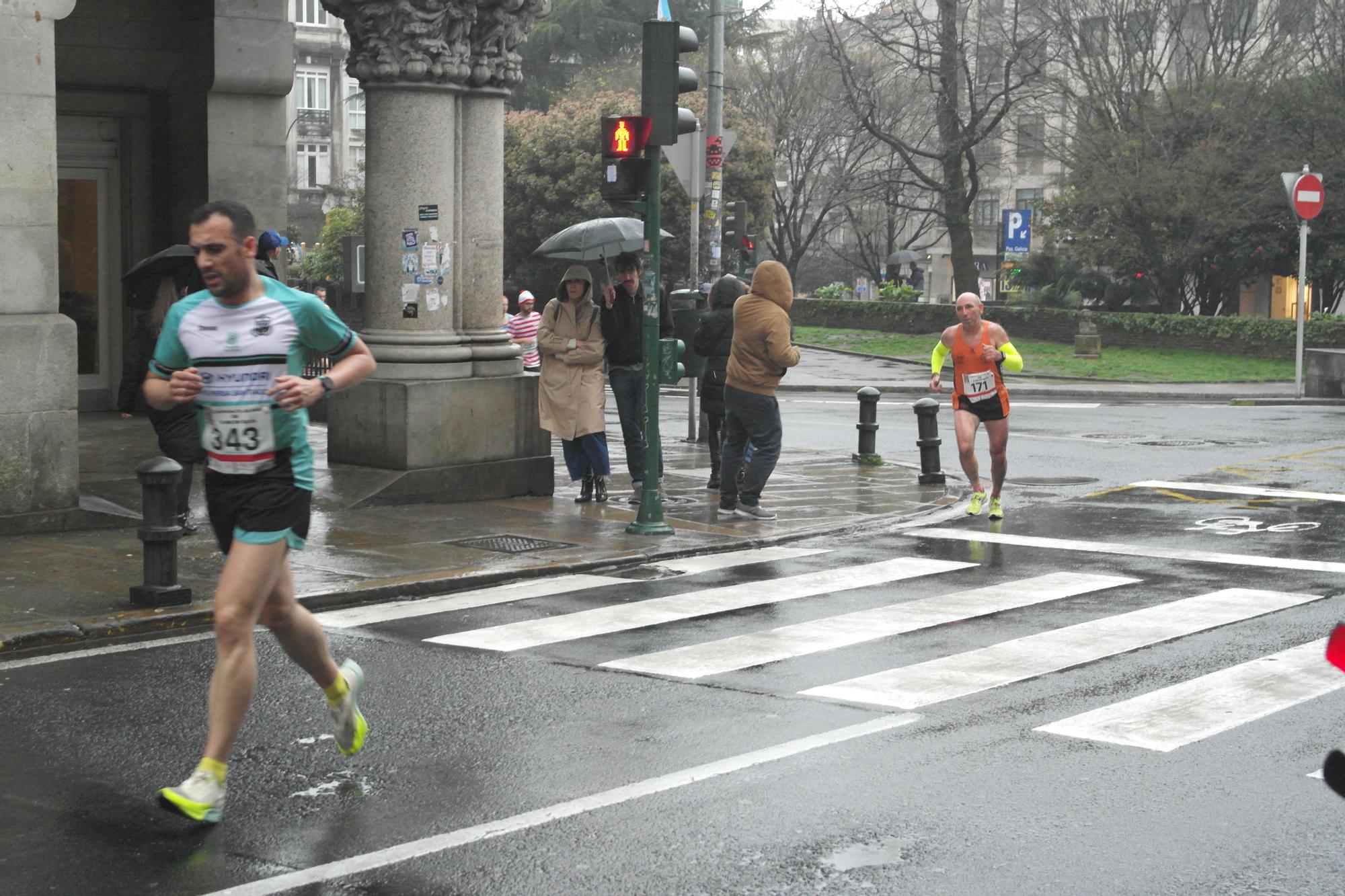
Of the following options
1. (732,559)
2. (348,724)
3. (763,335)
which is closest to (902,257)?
(763,335)

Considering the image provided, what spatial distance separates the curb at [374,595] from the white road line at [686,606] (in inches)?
40.9

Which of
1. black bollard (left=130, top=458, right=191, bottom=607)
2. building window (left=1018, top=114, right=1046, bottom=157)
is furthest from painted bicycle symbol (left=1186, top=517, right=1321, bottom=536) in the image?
building window (left=1018, top=114, right=1046, bottom=157)

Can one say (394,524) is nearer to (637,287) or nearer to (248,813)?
(637,287)

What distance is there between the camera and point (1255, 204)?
40.6 m

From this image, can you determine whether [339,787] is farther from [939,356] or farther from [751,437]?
[939,356]

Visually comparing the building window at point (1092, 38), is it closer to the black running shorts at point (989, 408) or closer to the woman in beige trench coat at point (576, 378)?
the black running shorts at point (989, 408)

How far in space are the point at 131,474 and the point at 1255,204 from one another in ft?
110

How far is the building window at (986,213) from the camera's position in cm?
7306

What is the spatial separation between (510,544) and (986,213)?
65.8 m

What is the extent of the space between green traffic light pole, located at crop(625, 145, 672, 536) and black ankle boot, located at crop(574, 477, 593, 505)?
4.78ft

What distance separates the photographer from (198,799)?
203 inches

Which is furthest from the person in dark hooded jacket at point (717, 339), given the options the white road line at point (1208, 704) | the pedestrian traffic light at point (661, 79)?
the white road line at point (1208, 704)

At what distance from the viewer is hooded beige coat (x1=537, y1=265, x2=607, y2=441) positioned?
1300 centimetres

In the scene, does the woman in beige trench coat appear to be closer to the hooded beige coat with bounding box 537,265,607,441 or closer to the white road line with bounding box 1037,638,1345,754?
the hooded beige coat with bounding box 537,265,607,441
